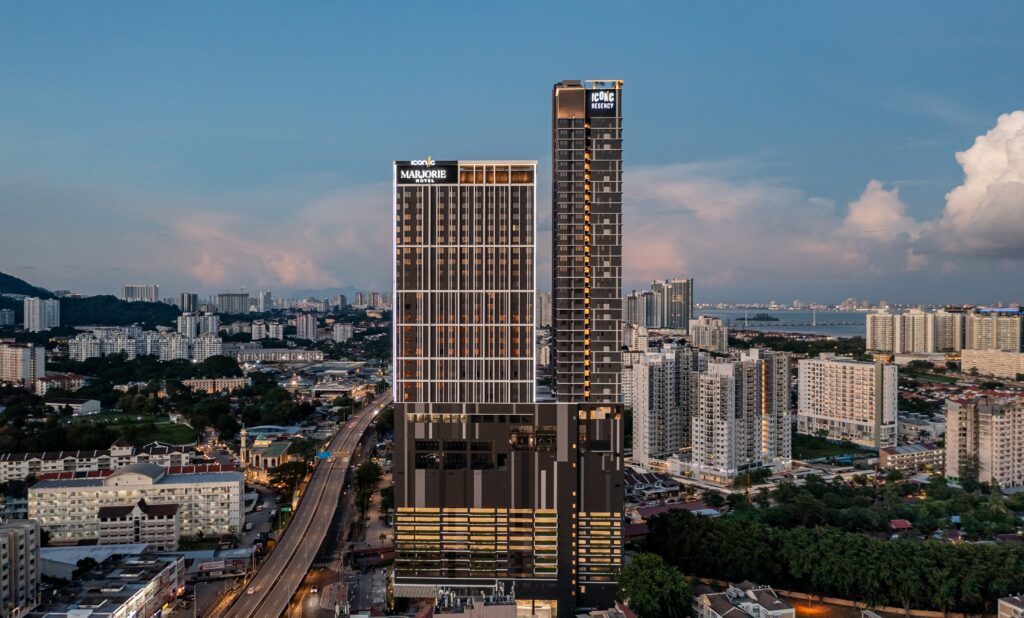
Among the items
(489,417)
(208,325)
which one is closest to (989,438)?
(489,417)

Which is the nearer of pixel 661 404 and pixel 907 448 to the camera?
pixel 661 404

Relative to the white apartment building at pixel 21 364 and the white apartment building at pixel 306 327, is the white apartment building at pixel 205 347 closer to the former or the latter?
the white apartment building at pixel 21 364

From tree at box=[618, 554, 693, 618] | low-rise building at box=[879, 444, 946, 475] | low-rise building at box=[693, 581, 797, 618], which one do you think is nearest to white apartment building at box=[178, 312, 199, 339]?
low-rise building at box=[879, 444, 946, 475]

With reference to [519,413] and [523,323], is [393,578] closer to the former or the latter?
[519,413]

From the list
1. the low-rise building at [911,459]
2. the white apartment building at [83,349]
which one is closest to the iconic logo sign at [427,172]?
the low-rise building at [911,459]

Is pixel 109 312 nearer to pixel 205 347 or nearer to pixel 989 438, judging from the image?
pixel 205 347
